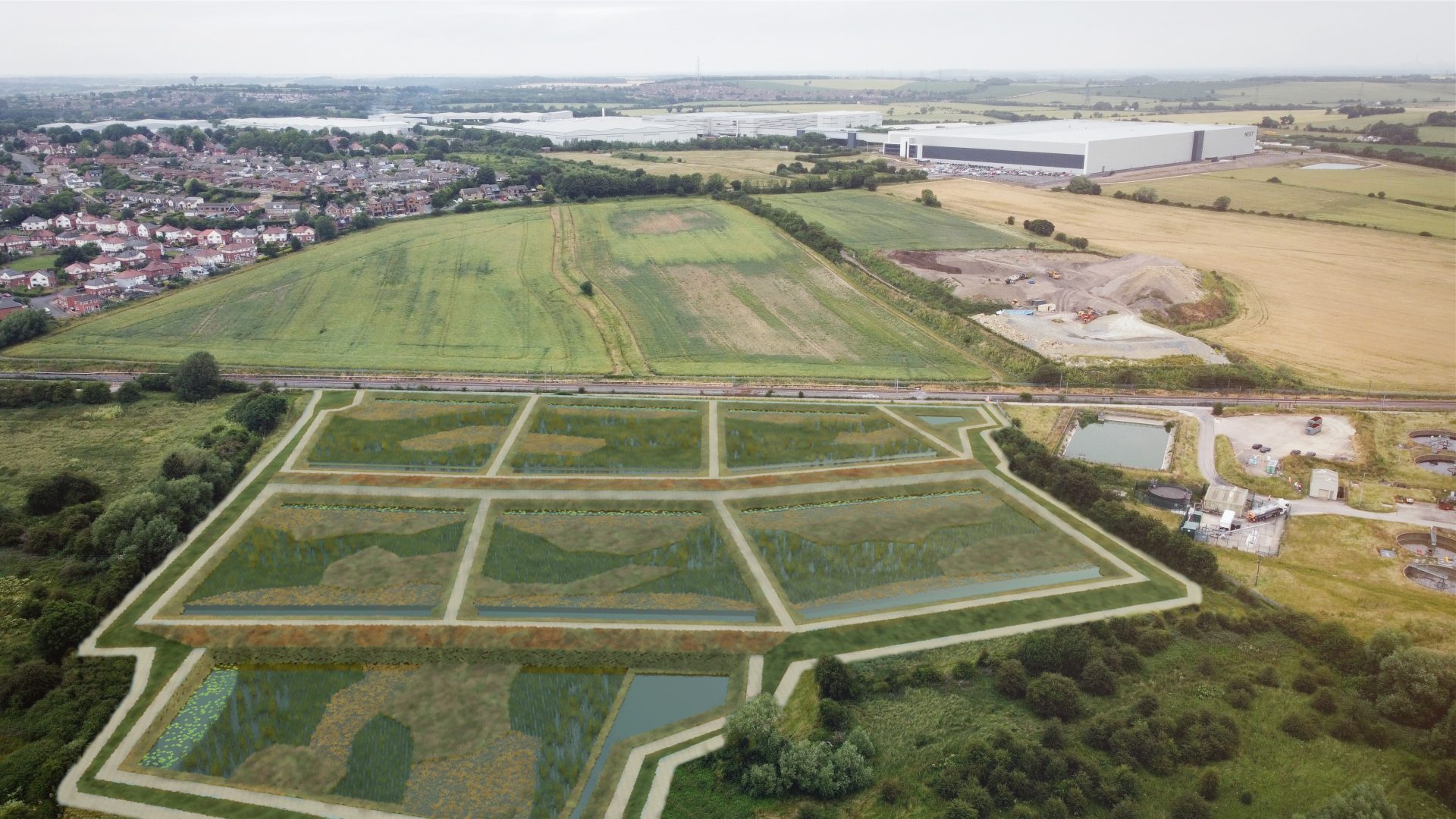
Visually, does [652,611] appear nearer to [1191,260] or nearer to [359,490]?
[359,490]

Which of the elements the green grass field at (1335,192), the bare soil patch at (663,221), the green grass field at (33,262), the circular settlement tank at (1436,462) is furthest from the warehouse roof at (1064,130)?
the green grass field at (33,262)

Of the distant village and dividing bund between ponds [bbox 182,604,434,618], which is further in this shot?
the distant village

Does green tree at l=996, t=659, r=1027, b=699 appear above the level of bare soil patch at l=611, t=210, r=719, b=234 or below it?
below

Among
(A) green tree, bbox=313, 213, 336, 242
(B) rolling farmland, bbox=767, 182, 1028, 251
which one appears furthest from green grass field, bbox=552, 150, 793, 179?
(A) green tree, bbox=313, 213, 336, 242

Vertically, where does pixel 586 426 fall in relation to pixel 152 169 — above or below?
below

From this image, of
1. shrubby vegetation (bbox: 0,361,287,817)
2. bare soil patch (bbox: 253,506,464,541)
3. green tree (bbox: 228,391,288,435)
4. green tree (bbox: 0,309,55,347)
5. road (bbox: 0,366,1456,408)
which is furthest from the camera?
green tree (bbox: 0,309,55,347)

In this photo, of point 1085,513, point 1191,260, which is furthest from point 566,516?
point 1191,260

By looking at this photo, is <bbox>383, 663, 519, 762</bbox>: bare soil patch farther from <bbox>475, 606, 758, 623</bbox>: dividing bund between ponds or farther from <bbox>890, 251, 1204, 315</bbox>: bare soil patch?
<bbox>890, 251, 1204, 315</bbox>: bare soil patch
